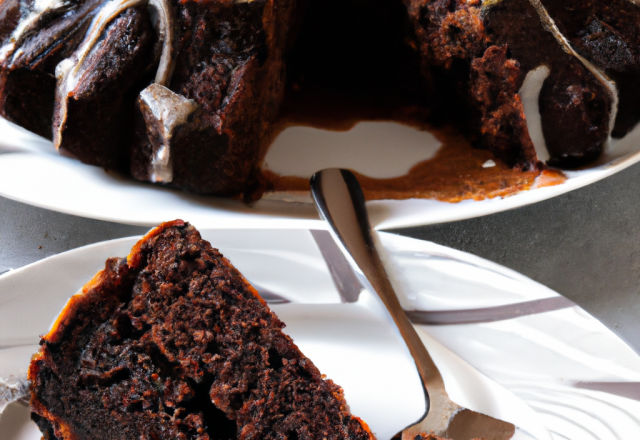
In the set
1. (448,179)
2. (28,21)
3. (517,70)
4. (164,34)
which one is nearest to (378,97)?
(448,179)

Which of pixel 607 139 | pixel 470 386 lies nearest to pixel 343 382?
pixel 470 386

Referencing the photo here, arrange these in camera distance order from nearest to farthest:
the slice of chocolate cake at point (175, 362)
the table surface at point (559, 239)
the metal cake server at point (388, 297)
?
the slice of chocolate cake at point (175, 362), the metal cake server at point (388, 297), the table surface at point (559, 239)

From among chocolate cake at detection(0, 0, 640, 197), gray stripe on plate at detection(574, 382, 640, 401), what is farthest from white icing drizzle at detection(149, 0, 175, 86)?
gray stripe on plate at detection(574, 382, 640, 401)

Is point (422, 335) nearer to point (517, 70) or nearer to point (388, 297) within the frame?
point (388, 297)

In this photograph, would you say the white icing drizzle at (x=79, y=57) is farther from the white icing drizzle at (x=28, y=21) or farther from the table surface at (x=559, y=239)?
the table surface at (x=559, y=239)

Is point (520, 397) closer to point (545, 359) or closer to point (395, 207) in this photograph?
point (545, 359)

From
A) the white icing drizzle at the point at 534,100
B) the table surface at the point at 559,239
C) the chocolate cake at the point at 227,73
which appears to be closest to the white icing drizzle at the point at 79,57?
the chocolate cake at the point at 227,73
